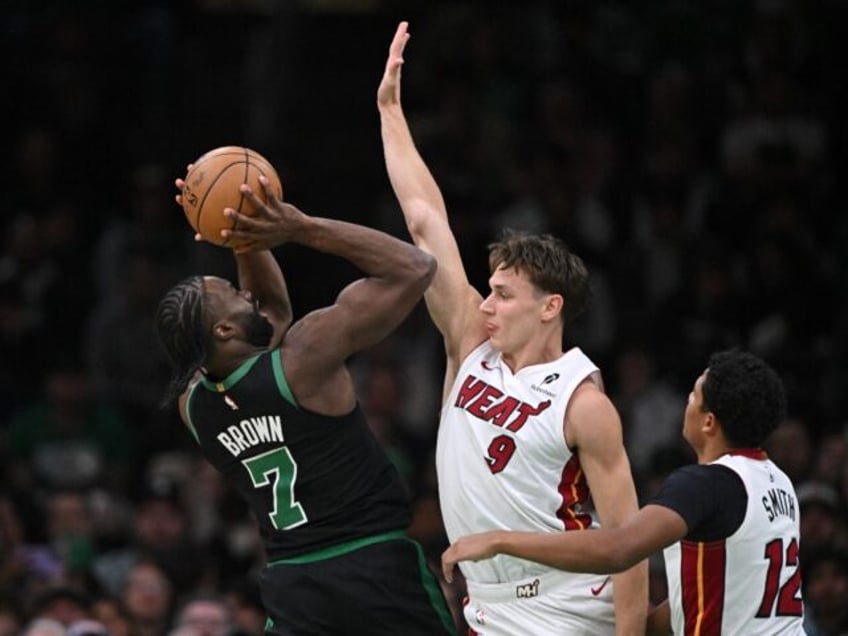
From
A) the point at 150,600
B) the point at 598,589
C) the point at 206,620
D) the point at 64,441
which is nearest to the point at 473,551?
the point at 598,589

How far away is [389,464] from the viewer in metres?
7.52

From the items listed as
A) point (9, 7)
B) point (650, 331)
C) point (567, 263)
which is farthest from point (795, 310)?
point (9, 7)

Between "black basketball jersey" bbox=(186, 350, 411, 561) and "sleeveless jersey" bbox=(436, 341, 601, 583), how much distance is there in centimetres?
29

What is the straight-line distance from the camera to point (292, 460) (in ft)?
23.9

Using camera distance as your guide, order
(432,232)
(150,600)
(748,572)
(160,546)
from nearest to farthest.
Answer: (748,572), (432,232), (150,600), (160,546)

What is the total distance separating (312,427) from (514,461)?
31.5 inches

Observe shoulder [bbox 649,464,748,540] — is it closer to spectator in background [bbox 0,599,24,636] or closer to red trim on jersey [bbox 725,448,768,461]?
red trim on jersey [bbox 725,448,768,461]

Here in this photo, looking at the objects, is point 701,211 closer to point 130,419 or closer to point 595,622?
point 130,419

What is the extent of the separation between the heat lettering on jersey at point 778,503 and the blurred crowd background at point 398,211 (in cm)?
430

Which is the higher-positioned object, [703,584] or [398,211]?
[398,211]

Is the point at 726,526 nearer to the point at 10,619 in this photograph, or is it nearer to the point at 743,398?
the point at 743,398

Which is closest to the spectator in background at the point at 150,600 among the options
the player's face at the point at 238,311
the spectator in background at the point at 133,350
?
the spectator in background at the point at 133,350

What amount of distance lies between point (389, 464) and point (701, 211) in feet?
25.6

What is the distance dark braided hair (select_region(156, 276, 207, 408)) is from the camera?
285 inches
